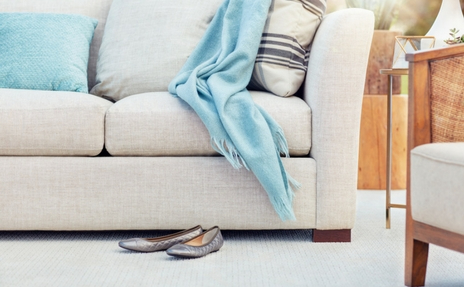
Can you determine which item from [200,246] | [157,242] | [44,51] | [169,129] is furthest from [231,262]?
[44,51]

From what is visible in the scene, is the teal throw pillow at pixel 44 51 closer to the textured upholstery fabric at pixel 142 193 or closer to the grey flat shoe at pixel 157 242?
the textured upholstery fabric at pixel 142 193

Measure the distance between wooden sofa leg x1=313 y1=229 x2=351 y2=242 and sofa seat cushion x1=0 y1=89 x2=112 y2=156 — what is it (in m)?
0.79

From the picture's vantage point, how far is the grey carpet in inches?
64.1

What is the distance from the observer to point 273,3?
2227 millimetres

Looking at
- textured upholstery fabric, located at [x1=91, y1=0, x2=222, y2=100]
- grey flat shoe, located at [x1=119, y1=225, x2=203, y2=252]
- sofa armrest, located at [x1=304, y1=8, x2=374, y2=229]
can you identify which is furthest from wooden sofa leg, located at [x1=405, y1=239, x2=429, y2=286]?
textured upholstery fabric, located at [x1=91, y1=0, x2=222, y2=100]

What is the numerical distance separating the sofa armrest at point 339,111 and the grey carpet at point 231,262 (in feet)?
0.46

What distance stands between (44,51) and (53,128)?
2.07 ft

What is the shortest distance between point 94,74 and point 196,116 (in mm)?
920

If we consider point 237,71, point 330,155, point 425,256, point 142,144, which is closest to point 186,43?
point 237,71

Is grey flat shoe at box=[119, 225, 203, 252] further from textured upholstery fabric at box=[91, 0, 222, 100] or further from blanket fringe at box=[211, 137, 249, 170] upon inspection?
textured upholstery fabric at box=[91, 0, 222, 100]

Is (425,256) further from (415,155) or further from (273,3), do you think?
(273,3)

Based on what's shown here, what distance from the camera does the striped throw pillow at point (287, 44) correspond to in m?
2.17

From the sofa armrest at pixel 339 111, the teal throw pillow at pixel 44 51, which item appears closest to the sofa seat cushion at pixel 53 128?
the teal throw pillow at pixel 44 51

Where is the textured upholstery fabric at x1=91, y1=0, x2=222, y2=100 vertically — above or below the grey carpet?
above
